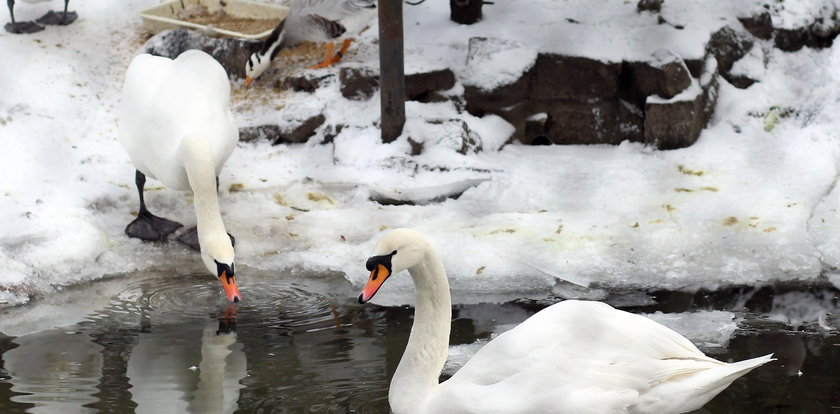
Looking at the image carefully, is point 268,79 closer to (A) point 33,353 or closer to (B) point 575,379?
(A) point 33,353

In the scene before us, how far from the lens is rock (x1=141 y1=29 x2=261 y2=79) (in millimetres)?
7648

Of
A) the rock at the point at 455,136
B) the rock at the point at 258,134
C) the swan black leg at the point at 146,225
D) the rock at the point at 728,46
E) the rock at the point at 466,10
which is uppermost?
the rock at the point at 466,10

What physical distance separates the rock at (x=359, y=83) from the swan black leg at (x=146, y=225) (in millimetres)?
1615

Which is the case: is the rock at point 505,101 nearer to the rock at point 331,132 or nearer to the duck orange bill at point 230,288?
the rock at point 331,132

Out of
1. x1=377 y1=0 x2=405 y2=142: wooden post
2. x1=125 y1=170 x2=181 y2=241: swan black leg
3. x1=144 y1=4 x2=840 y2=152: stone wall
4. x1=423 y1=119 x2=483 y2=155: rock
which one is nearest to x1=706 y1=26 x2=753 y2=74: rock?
x1=144 y1=4 x2=840 y2=152: stone wall

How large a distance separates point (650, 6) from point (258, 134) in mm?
2809

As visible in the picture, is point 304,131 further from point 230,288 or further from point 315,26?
point 230,288

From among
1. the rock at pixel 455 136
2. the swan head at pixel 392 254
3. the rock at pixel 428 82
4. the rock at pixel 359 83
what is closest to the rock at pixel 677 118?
the rock at pixel 455 136

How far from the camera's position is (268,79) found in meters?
7.59

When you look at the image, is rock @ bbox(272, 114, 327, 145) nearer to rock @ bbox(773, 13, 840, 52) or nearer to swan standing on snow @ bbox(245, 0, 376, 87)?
swan standing on snow @ bbox(245, 0, 376, 87)

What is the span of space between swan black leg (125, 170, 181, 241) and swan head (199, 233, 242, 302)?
→ 91 cm

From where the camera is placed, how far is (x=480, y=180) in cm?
618

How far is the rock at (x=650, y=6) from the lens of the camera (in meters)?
7.31

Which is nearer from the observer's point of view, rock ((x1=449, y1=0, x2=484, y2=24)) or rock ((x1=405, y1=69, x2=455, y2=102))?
rock ((x1=405, y1=69, x2=455, y2=102))
